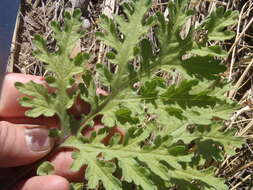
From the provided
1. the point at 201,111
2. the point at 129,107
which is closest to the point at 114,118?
the point at 129,107

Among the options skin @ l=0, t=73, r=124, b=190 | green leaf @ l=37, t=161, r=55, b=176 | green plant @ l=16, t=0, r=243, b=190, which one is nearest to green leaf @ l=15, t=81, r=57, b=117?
green plant @ l=16, t=0, r=243, b=190

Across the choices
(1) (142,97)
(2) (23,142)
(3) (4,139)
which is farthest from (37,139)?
(1) (142,97)

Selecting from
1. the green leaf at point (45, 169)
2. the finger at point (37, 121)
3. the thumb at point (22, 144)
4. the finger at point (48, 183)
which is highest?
the finger at point (37, 121)

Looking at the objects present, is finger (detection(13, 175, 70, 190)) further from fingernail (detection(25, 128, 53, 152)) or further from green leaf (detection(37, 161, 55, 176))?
fingernail (detection(25, 128, 53, 152))

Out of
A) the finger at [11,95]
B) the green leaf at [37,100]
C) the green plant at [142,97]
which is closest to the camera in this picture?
the green plant at [142,97]

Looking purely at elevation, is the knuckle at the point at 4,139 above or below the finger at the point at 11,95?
below

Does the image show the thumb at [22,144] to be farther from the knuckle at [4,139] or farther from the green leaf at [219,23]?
the green leaf at [219,23]

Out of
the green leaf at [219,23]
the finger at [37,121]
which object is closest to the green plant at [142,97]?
the green leaf at [219,23]

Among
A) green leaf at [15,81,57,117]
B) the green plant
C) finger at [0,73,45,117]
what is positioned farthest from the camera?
finger at [0,73,45,117]
